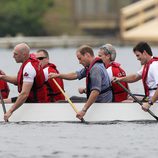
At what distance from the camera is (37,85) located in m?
20.3

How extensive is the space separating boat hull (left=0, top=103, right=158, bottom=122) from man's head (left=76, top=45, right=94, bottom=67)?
100 cm

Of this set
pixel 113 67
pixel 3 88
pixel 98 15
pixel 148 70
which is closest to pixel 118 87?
pixel 113 67

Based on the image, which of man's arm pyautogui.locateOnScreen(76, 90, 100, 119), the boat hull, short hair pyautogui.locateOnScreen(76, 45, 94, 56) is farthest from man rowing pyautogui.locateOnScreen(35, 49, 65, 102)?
short hair pyautogui.locateOnScreen(76, 45, 94, 56)

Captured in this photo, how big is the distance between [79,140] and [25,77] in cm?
152

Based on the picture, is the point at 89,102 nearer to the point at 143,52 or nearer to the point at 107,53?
the point at 107,53

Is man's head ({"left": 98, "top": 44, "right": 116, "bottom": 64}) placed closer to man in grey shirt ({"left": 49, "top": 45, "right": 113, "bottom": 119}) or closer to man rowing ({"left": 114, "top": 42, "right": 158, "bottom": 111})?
man in grey shirt ({"left": 49, "top": 45, "right": 113, "bottom": 119})

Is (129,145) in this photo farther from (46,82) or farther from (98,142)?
(46,82)

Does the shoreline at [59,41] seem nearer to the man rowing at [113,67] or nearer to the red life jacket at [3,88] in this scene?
the red life jacket at [3,88]

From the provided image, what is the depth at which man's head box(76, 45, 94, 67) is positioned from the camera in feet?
64.1

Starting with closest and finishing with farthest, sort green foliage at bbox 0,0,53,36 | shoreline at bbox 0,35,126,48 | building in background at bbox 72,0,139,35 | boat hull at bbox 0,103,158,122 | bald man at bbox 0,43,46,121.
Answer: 1. bald man at bbox 0,43,46,121
2. boat hull at bbox 0,103,158,122
3. shoreline at bbox 0,35,126,48
4. building in background at bbox 72,0,139,35
5. green foliage at bbox 0,0,53,36

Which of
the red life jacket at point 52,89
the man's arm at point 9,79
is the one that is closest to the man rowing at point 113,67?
the red life jacket at point 52,89

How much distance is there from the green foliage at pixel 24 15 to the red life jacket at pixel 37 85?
134 feet

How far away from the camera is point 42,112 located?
2045 cm

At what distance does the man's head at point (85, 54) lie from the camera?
19.5m
